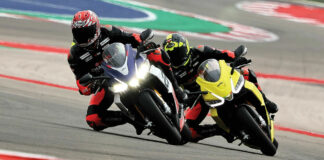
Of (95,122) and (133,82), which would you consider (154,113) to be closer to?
(133,82)

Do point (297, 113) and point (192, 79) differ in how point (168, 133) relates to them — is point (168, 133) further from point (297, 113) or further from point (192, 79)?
point (297, 113)

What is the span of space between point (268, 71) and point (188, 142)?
681cm

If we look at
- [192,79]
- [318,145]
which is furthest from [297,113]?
[192,79]

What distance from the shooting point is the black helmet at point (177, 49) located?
7016 mm

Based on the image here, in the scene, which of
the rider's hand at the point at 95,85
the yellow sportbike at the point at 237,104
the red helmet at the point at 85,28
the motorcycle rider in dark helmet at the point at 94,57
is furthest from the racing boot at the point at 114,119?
the yellow sportbike at the point at 237,104

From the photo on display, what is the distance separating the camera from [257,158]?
608 centimetres

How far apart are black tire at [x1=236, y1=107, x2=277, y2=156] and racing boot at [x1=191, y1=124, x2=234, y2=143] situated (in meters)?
0.52

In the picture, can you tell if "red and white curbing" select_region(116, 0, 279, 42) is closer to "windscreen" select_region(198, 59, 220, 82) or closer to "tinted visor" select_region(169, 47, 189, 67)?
"tinted visor" select_region(169, 47, 189, 67)

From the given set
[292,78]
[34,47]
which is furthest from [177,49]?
[34,47]

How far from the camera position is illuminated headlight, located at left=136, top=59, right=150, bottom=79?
5.92 m

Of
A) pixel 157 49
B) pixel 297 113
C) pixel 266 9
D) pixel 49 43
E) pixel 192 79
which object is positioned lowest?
pixel 266 9

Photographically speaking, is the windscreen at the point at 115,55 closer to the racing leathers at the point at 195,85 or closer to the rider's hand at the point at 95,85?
the rider's hand at the point at 95,85

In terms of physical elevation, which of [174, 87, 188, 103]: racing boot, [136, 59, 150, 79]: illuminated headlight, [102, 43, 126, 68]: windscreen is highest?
[102, 43, 126, 68]: windscreen

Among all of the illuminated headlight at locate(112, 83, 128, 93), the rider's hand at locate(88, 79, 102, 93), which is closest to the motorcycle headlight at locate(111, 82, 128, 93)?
the illuminated headlight at locate(112, 83, 128, 93)
